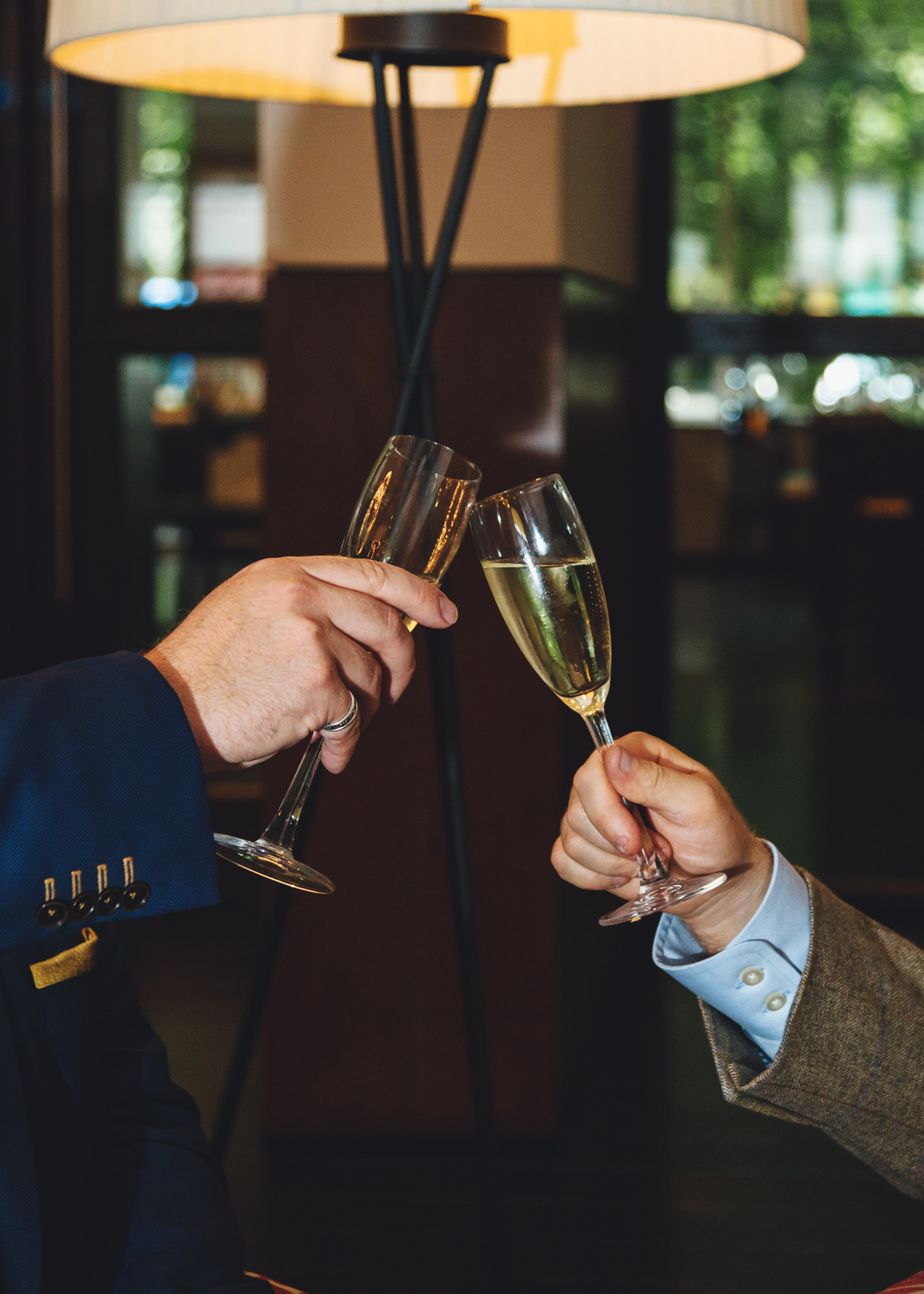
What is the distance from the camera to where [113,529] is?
341cm

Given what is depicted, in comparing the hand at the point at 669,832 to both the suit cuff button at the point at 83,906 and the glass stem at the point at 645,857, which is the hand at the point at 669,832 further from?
the suit cuff button at the point at 83,906

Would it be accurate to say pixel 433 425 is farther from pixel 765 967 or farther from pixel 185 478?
pixel 185 478

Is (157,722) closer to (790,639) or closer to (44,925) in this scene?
(44,925)

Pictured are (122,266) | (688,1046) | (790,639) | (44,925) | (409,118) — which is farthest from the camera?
(790,639)

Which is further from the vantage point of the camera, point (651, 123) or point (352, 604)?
point (651, 123)

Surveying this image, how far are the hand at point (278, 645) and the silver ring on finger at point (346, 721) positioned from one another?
1cm


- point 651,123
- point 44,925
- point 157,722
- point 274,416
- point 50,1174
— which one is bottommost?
point 50,1174

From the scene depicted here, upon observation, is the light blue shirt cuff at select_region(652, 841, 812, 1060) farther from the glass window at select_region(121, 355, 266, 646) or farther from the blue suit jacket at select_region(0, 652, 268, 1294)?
the glass window at select_region(121, 355, 266, 646)

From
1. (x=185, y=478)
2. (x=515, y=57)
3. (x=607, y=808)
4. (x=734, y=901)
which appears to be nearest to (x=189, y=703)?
(x=607, y=808)

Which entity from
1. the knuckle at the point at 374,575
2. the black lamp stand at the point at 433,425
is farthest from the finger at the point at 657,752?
the black lamp stand at the point at 433,425

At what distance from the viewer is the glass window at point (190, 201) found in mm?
3406

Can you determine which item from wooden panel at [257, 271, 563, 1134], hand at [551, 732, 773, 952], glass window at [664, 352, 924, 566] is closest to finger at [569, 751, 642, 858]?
hand at [551, 732, 773, 952]

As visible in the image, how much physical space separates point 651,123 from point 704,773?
8.89 ft

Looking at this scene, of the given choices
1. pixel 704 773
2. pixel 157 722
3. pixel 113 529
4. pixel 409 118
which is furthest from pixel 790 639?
pixel 157 722
